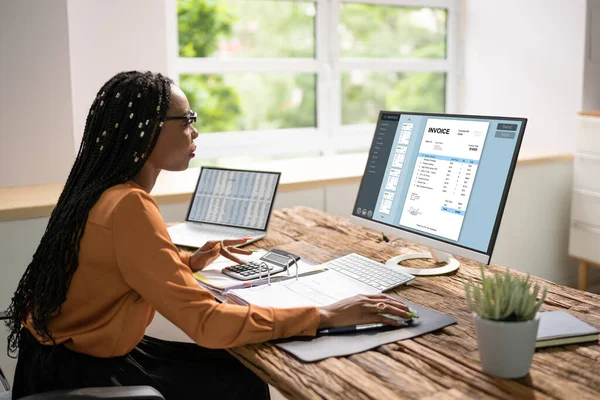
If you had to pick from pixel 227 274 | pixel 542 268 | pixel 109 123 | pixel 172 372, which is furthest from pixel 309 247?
pixel 542 268

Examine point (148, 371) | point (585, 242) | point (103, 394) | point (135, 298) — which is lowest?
point (585, 242)

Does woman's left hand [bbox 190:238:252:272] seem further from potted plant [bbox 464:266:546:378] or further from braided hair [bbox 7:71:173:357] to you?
potted plant [bbox 464:266:546:378]

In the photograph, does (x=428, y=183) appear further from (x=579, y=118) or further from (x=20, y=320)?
(x=579, y=118)

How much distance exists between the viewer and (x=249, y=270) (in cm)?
181

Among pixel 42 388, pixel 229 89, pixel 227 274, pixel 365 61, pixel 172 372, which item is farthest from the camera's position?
pixel 365 61

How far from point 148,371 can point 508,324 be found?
0.82 meters

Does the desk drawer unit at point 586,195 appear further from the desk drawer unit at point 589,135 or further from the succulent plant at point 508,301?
the succulent plant at point 508,301

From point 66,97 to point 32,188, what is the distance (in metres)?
0.41

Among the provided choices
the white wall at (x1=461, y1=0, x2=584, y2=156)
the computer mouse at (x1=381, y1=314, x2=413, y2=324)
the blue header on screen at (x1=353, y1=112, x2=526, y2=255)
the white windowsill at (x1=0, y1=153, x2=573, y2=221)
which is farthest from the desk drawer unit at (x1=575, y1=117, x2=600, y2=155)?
the computer mouse at (x1=381, y1=314, x2=413, y2=324)

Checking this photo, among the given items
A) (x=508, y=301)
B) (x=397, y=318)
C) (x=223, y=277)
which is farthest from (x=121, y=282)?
(x=508, y=301)

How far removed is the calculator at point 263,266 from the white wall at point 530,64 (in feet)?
8.21

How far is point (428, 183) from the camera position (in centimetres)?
181

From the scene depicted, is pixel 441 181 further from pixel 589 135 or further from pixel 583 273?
pixel 583 273

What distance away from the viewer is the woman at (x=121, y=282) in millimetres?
1349
